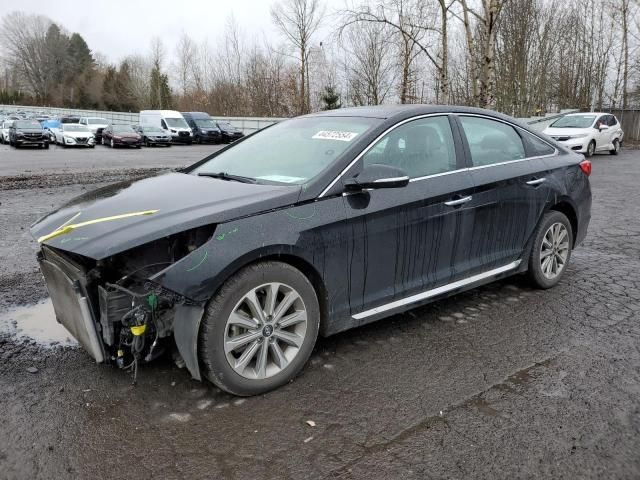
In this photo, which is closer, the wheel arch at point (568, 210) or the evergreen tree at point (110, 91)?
the wheel arch at point (568, 210)

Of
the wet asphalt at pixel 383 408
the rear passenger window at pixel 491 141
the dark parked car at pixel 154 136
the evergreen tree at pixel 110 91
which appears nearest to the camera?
the wet asphalt at pixel 383 408

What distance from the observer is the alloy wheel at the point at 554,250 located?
4785 millimetres

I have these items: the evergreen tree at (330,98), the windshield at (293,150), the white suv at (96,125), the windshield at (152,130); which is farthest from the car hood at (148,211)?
the evergreen tree at (330,98)

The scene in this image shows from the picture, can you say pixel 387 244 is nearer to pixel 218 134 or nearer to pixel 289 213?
pixel 289 213

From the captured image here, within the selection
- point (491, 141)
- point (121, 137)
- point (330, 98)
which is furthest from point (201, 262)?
point (330, 98)

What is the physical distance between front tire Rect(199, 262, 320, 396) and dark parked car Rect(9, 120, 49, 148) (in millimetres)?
28840

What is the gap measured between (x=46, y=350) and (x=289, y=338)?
1821mm

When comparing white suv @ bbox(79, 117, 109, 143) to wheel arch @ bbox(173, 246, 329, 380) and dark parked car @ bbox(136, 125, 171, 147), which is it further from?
wheel arch @ bbox(173, 246, 329, 380)

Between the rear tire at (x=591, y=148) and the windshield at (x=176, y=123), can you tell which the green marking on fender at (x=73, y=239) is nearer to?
the rear tire at (x=591, y=148)

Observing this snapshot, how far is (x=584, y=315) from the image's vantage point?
14.2ft

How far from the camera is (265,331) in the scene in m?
3.06

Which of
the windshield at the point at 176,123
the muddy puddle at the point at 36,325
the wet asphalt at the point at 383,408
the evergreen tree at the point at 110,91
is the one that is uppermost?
the evergreen tree at the point at 110,91

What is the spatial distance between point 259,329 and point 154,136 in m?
30.9

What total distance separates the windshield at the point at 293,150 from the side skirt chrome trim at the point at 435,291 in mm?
987
